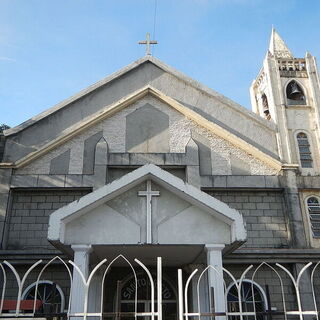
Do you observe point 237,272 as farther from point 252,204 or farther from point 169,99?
point 169,99

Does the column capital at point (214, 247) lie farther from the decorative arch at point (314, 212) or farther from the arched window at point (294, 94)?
the arched window at point (294, 94)

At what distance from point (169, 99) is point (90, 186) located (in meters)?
4.83

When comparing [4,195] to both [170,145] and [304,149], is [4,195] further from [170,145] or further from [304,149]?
[304,149]

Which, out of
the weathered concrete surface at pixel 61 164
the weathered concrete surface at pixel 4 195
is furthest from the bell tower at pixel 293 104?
the weathered concrete surface at pixel 4 195

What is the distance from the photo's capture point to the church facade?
1318 centimetres

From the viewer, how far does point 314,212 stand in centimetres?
1434

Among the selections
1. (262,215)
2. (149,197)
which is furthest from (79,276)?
(262,215)

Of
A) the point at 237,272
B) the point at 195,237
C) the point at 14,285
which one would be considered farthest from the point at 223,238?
the point at 14,285

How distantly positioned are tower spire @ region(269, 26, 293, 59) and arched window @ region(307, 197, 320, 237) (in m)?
7.05

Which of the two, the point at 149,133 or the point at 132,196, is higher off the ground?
the point at 149,133

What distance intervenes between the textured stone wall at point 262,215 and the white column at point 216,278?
187 inches

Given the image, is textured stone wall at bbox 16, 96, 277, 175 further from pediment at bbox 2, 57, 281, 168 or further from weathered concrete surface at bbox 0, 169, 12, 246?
weathered concrete surface at bbox 0, 169, 12, 246

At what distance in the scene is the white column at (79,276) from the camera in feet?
26.9

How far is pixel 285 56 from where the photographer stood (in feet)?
60.1
